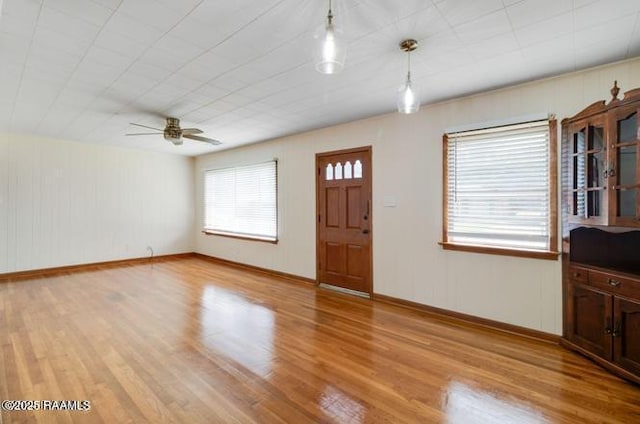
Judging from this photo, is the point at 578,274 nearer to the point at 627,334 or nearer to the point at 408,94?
the point at 627,334

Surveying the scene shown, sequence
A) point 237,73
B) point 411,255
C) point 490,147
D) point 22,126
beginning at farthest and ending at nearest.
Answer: point 22,126, point 411,255, point 490,147, point 237,73

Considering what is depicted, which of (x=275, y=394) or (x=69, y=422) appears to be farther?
(x=275, y=394)

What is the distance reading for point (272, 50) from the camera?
100 inches

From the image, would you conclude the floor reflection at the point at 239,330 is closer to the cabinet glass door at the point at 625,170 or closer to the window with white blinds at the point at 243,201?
the window with white blinds at the point at 243,201

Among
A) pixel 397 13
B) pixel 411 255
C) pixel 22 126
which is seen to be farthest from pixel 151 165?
pixel 397 13

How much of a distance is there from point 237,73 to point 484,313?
3.60m

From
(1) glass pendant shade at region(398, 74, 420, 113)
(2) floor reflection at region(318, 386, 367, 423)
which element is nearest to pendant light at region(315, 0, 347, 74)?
(1) glass pendant shade at region(398, 74, 420, 113)

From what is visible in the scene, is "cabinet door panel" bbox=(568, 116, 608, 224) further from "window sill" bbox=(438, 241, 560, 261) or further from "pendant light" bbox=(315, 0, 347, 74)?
"pendant light" bbox=(315, 0, 347, 74)

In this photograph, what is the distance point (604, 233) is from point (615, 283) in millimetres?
603

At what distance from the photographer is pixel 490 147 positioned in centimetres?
347

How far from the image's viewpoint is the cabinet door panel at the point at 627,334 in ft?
7.52

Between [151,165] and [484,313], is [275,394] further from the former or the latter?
[151,165]

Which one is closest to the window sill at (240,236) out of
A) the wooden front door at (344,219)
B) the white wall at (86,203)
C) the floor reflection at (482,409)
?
the white wall at (86,203)

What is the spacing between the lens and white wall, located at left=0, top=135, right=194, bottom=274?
5.64 metres
